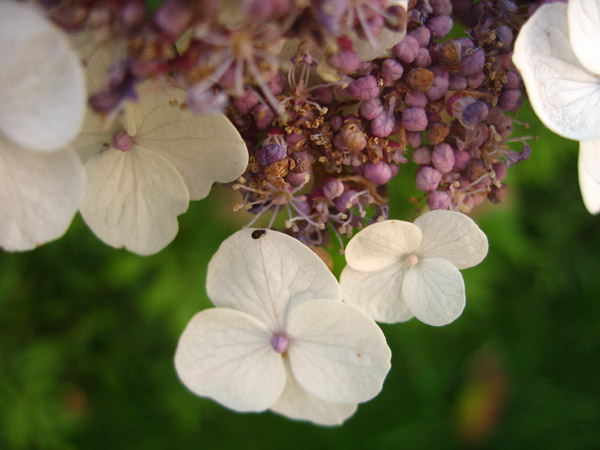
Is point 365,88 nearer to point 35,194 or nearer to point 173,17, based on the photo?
A: point 173,17

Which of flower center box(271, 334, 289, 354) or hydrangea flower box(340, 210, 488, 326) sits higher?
hydrangea flower box(340, 210, 488, 326)

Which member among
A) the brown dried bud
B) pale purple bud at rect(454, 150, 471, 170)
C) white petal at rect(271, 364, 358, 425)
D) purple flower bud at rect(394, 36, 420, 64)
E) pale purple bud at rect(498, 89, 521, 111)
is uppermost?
purple flower bud at rect(394, 36, 420, 64)

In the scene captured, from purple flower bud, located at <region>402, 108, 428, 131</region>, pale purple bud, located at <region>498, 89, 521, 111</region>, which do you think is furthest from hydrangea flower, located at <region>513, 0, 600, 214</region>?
purple flower bud, located at <region>402, 108, 428, 131</region>

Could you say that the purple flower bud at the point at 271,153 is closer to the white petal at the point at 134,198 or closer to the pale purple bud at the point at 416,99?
the white petal at the point at 134,198

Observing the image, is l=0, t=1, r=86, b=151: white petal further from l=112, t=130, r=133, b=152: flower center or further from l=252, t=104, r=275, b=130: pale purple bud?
l=252, t=104, r=275, b=130: pale purple bud

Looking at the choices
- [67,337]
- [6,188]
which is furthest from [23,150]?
[67,337]

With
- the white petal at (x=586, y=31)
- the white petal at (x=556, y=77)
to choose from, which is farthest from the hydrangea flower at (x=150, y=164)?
the white petal at (x=586, y=31)

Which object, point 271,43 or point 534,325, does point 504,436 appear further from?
point 271,43
